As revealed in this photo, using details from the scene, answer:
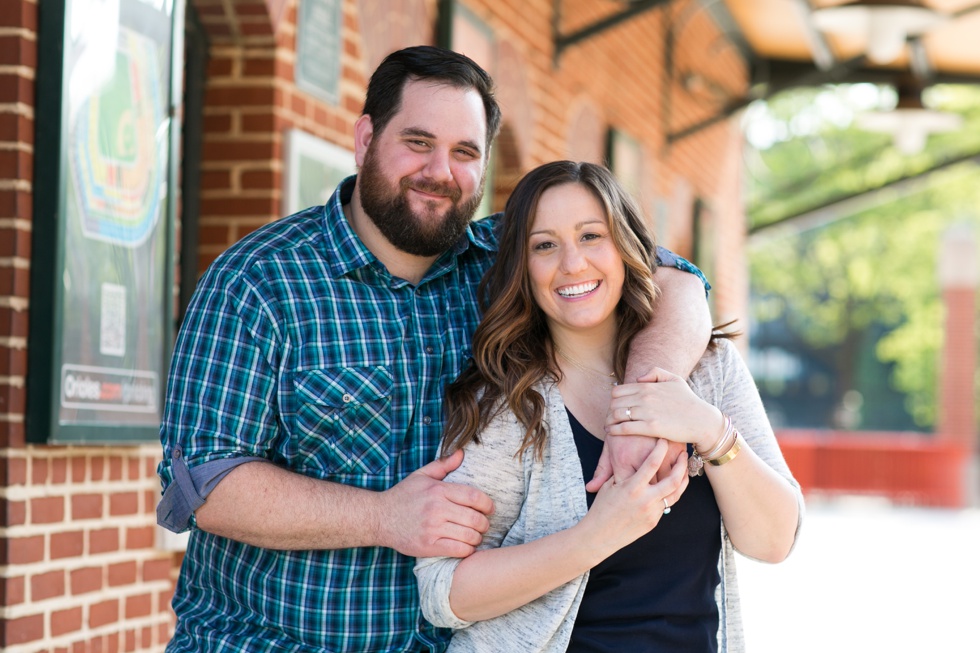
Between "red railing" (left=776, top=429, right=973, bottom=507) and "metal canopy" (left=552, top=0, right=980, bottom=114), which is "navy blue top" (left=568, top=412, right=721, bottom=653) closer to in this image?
"metal canopy" (left=552, top=0, right=980, bottom=114)

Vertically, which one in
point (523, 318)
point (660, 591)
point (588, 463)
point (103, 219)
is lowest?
point (660, 591)

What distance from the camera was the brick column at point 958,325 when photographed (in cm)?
2219

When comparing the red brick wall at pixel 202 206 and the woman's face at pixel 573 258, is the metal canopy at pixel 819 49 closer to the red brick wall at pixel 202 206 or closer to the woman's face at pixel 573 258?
the red brick wall at pixel 202 206

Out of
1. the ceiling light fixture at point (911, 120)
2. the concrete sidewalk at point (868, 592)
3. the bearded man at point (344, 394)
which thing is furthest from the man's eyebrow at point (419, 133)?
the ceiling light fixture at point (911, 120)

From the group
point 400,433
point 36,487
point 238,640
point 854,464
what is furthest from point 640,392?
point 854,464

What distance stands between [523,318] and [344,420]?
15.3 inches

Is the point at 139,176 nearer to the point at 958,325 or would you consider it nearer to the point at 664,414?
the point at 664,414

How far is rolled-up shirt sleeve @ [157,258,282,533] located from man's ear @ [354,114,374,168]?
447mm

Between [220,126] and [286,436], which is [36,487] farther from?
[220,126]

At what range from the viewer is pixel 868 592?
32.6 ft

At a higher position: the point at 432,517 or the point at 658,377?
the point at 658,377

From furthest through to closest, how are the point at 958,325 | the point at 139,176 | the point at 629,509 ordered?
the point at 958,325 → the point at 139,176 → the point at 629,509

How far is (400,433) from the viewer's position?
2.64 metres

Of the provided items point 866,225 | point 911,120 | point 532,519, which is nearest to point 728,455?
point 532,519
